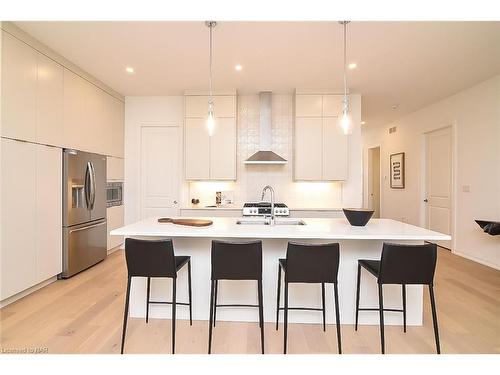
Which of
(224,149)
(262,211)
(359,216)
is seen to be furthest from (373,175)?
(359,216)

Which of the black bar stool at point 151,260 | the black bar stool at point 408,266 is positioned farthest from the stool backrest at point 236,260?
the black bar stool at point 408,266

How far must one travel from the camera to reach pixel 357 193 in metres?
4.56

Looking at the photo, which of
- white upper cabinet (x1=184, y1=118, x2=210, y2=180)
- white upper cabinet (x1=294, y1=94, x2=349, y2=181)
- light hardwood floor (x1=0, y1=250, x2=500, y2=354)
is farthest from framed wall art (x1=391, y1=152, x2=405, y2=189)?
white upper cabinet (x1=184, y1=118, x2=210, y2=180)

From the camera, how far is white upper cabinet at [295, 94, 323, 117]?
14.4 ft

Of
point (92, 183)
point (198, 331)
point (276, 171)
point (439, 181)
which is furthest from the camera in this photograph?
point (439, 181)

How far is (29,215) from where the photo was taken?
2.88m

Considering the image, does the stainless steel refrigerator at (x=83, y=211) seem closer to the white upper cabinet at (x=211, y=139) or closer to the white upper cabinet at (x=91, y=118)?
the white upper cabinet at (x=91, y=118)

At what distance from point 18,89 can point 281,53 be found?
281 cm

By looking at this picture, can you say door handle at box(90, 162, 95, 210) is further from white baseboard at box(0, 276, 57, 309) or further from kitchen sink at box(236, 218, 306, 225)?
kitchen sink at box(236, 218, 306, 225)

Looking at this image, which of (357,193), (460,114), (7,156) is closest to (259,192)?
(357,193)

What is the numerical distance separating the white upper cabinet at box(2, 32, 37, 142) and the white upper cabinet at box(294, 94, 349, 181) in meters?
3.44

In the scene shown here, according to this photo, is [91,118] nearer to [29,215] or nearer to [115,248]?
[29,215]
